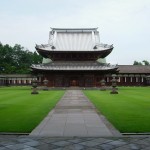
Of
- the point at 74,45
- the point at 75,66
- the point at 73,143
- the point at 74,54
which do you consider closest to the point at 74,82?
the point at 75,66

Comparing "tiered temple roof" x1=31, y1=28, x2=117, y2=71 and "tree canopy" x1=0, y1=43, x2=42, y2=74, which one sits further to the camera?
"tree canopy" x1=0, y1=43, x2=42, y2=74

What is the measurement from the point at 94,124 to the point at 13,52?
117m

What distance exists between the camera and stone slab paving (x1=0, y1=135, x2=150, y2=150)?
8.62 metres

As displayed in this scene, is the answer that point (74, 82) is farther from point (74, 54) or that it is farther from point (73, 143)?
point (73, 143)

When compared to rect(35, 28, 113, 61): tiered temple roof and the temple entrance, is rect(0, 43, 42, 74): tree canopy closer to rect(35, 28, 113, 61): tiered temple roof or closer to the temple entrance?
rect(35, 28, 113, 61): tiered temple roof

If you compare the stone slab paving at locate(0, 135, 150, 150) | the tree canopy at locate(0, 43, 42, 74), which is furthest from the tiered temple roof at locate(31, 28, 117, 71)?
the stone slab paving at locate(0, 135, 150, 150)

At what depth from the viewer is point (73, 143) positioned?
920cm

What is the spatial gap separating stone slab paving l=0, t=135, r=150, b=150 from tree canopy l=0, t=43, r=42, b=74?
323ft

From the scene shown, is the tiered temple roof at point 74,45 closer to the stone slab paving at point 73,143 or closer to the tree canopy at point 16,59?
the tree canopy at point 16,59

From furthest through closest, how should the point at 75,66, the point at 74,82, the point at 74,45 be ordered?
the point at 74,45
the point at 74,82
the point at 75,66

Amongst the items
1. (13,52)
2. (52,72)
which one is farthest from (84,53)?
(13,52)

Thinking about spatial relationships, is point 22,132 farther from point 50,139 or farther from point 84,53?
point 84,53

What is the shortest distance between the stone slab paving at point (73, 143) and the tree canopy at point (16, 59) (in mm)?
98420

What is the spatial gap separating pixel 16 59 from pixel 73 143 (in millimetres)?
121620
